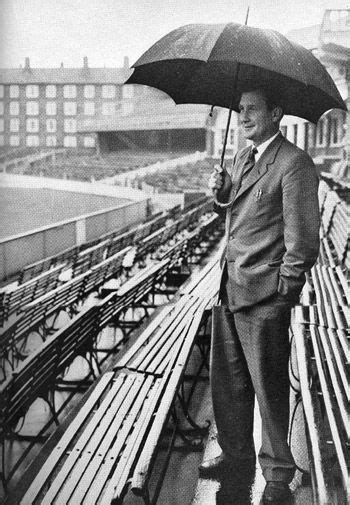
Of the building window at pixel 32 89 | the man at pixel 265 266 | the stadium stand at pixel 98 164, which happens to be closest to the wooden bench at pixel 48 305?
the man at pixel 265 266

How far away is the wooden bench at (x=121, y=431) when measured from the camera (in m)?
2.56

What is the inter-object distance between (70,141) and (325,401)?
58063 millimetres

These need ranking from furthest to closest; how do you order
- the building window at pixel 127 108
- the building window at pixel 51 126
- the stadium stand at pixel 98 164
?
the building window at pixel 51 126 < the building window at pixel 127 108 < the stadium stand at pixel 98 164

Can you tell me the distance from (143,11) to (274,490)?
2.09 m

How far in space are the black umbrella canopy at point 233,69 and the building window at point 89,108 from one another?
51.3 metres

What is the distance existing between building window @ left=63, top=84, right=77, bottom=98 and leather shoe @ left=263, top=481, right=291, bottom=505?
52.2m

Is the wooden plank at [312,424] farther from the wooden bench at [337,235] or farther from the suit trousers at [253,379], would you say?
the wooden bench at [337,235]

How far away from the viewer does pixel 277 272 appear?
2.88 meters

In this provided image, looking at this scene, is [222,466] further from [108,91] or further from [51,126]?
[108,91]

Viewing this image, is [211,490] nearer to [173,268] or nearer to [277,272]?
[277,272]

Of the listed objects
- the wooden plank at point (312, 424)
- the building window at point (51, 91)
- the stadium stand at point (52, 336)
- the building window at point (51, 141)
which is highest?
the building window at point (51, 91)

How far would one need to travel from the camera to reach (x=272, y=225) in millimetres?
2928

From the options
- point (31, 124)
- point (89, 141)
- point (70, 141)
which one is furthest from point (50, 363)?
point (89, 141)

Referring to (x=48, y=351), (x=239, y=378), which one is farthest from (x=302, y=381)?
(x=48, y=351)
